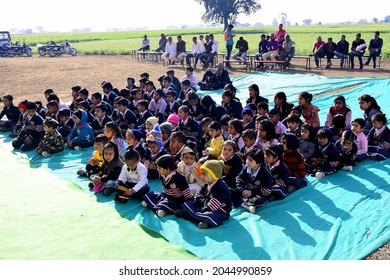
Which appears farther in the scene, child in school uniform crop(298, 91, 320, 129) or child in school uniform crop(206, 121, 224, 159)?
child in school uniform crop(298, 91, 320, 129)

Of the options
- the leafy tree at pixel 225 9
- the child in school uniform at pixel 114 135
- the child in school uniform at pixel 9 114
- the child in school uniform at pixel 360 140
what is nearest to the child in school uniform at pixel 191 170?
the child in school uniform at pixel 114 135

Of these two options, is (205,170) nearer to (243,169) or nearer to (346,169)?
(243,169)

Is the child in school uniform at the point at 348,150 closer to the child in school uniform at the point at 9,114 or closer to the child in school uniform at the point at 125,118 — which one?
the child in school uniform at the point at 125,118

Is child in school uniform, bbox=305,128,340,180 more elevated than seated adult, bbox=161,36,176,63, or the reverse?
seated adult, bbox=161,36,176,63

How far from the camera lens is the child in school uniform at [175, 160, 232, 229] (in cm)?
489

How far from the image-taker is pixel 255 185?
541cm

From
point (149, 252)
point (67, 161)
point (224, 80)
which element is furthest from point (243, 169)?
point (224, 80)

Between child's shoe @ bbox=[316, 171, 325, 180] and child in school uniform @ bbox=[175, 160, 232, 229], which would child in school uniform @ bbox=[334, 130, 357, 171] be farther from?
child in school uniform @ bbox=[175, 160, 232, 229]

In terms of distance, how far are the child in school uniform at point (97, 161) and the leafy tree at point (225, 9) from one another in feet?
180

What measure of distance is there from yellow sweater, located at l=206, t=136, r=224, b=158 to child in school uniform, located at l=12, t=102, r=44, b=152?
3.94m

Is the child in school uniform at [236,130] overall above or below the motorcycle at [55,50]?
below

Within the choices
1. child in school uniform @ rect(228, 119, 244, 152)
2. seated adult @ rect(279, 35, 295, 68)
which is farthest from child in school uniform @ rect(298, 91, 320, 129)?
seated adult @ rect(279, 35, 295, 68)

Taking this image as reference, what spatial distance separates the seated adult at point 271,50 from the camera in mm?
17844

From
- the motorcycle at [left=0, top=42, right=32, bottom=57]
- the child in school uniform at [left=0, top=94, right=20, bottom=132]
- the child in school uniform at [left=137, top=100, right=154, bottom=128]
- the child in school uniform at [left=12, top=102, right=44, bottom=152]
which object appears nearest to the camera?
the child in school uniform at [left=12, top=102, right=44, bottom=152]
